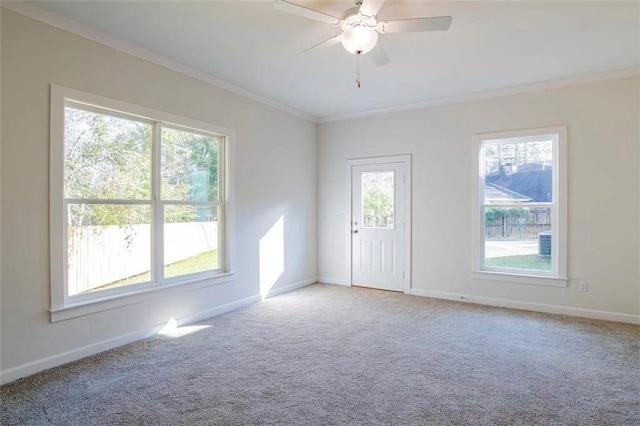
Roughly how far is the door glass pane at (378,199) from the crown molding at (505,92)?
923 mm

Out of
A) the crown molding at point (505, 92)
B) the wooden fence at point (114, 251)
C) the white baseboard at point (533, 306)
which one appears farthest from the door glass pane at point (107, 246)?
the white baseboard at point (533, 306)

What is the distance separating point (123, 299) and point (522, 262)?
4503mm

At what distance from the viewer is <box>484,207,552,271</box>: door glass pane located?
4344mm

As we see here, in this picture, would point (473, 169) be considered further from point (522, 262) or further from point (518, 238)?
point (522, 262)

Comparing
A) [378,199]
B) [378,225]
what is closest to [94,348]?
[378,225]

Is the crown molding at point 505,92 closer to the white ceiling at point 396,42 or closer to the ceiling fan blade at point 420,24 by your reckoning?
the white ceiling at point 396,42

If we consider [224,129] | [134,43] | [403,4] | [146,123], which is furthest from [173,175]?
[403,4]

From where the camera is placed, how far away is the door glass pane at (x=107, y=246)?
3.01 meters

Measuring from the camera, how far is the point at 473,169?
4.66 m

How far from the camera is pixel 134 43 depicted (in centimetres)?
323

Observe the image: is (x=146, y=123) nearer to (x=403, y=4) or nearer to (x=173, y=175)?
(x=173, y=175)

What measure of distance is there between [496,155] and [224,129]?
136 inches

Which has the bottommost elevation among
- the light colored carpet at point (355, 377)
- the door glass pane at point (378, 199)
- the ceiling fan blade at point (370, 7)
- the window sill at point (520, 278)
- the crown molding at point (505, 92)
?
the light colored carpet at point (355, 377)

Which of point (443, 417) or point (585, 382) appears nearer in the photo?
point (443, 417)
